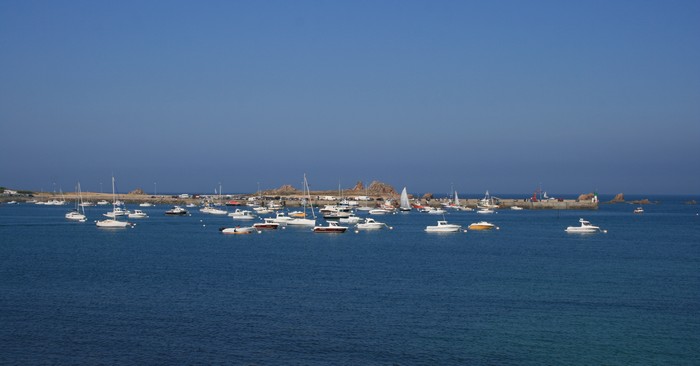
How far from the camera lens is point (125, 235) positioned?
3292 inches

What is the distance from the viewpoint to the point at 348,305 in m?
35.7

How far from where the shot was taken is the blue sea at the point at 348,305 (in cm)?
2683

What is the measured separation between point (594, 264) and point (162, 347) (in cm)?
3695

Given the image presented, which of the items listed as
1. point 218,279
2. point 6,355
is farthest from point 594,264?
point 6,355

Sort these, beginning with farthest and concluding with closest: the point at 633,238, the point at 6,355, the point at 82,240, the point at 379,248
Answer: the point at 633,238 < the point at 82,240 < the point at 379,248 < the point at 6,355

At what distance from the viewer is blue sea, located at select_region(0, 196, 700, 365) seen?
88.0ft

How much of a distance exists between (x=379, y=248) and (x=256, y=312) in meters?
34.9

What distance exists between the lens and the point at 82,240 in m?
75.8

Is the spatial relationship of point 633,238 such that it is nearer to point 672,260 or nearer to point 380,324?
point 672,260

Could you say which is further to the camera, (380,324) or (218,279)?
(218,279)

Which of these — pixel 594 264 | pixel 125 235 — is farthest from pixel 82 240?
pixel 594 264

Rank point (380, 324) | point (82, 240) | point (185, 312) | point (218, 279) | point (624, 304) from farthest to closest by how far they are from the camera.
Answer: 1. point (82, 240)
2. point (218, 279)
3. point (624, 304)
4. point (185, 312)
5. point (380, 324)

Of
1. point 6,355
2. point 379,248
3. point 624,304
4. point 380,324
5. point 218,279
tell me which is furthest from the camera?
point 379,248

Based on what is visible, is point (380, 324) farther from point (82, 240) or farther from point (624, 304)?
point (82, 240)
